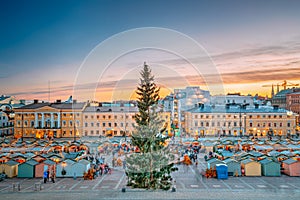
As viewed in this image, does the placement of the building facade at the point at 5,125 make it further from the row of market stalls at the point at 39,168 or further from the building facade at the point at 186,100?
the row of market stalls at the point at 39,168

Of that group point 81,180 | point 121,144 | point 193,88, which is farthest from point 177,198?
point 193,88

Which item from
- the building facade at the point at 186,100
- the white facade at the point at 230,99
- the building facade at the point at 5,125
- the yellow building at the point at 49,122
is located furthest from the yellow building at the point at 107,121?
the white facade at the point at 230,99

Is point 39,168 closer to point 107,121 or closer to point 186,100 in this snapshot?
point 107,121

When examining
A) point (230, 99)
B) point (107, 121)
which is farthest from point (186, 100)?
point (107, 121)

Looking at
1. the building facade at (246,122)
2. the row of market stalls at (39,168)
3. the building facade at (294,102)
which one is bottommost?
the row of market stalls at (39,168)

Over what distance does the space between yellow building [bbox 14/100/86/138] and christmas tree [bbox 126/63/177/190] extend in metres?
49.9

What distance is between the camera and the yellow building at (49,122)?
71.8 metres

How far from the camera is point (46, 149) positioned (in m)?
41.1

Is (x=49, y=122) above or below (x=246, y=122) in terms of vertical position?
above

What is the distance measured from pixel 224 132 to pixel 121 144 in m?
27.5

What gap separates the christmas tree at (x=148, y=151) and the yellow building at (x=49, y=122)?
164 ft

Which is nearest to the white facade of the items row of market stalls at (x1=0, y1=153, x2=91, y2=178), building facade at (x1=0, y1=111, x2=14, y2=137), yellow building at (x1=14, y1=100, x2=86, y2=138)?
yellow building at (x1=14, y1=100, x2=86, y2=138)

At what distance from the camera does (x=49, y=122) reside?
237 feet

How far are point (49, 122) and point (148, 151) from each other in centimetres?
5397
